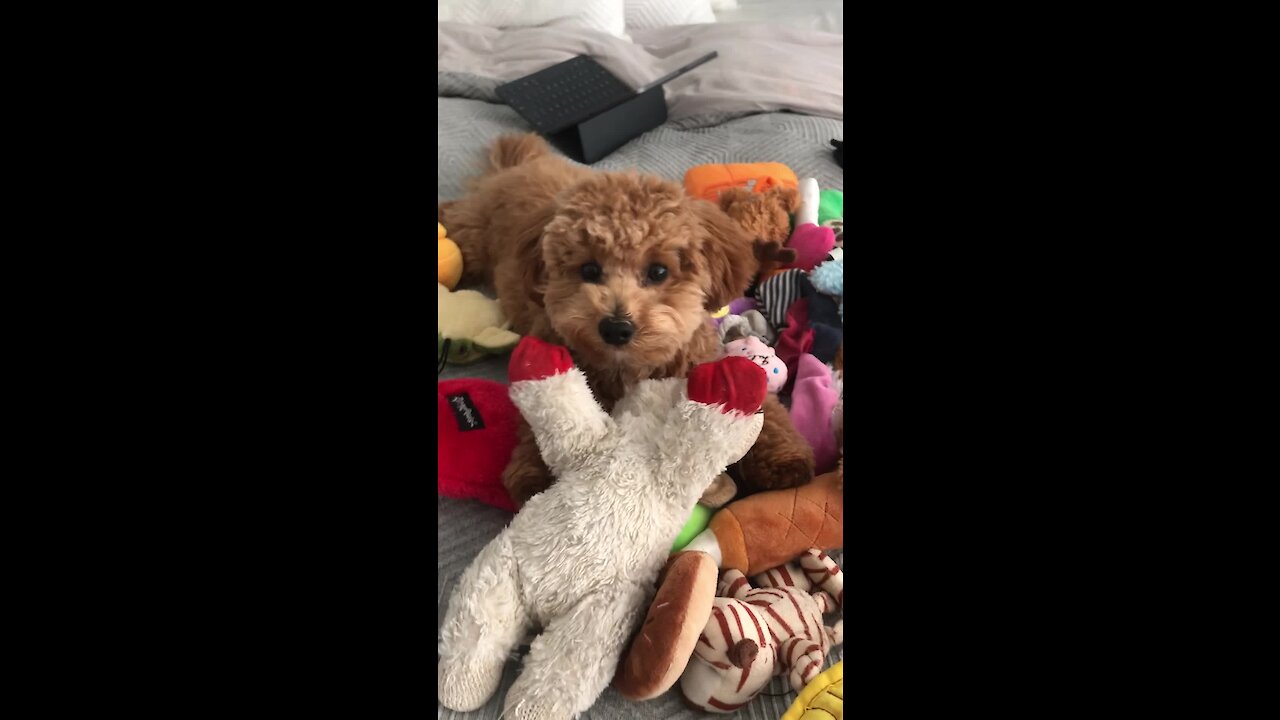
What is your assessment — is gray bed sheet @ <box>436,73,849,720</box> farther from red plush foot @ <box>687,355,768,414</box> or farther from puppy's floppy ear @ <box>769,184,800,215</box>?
red plush foot @ <box>687,355,768,414</box>

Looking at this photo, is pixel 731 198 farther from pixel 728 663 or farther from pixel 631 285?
pixel 728 663

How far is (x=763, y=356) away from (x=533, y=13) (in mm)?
1723

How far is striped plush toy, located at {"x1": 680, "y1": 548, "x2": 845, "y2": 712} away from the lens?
0.66 metres

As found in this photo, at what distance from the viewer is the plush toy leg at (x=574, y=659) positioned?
635 mm

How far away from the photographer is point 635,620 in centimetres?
69

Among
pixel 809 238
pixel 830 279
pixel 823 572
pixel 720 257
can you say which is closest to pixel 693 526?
pixel 823 572

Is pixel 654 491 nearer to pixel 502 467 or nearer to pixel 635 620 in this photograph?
pixel 635 620

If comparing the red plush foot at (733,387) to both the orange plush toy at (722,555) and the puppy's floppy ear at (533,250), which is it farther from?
the puppy's floppy ear at (533,250)

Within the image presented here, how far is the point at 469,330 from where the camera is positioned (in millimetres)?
1201

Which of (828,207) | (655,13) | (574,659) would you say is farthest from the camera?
(655,13)

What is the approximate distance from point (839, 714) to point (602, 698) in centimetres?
22

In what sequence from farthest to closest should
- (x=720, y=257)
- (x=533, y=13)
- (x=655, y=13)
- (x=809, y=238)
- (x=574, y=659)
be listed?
(x=655, y=13), (x=533, y=13), (x=809, y=238), (x=720, y=257), (x=574, y=659)

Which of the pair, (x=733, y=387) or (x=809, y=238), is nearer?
(x=733, y=387)
